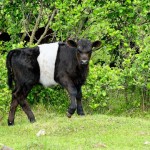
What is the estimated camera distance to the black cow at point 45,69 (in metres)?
10.2

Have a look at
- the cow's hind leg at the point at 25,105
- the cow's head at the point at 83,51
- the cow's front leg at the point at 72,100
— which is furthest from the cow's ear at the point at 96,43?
the cow's hind leg at the point at 25,105

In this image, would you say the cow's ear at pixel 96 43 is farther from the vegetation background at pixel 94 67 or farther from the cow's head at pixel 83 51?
the vegetation background at pixel 94 67

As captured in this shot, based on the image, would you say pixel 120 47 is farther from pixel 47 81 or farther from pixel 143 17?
pixel 47 81

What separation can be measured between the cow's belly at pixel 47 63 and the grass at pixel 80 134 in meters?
0.85

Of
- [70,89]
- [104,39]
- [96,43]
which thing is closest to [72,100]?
[70,89]

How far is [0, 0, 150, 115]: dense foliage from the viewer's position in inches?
465

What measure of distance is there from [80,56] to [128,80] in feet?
9.20

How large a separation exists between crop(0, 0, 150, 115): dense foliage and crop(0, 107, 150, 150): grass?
5.56 ft

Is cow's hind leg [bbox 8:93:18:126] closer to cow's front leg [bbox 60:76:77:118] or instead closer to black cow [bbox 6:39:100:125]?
black cow [bbox 6:39:100:125]

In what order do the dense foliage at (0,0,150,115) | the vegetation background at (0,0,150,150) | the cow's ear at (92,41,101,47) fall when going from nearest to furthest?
the vegetation background at (0,0,150,150)
the cow's ear at (92,41,101,47)
the dense foliage at (0,0,150,115)

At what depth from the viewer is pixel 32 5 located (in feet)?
46.2

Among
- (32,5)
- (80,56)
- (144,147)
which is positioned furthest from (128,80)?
(144,147)

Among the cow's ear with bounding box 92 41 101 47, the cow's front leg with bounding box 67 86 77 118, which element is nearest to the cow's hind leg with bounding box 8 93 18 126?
the cow's front leg with bounding box 67 86 77 118

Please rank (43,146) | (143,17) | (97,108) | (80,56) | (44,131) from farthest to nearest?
(143,17) < (97,108) < (80,56) < (44,131) < (43,146)
